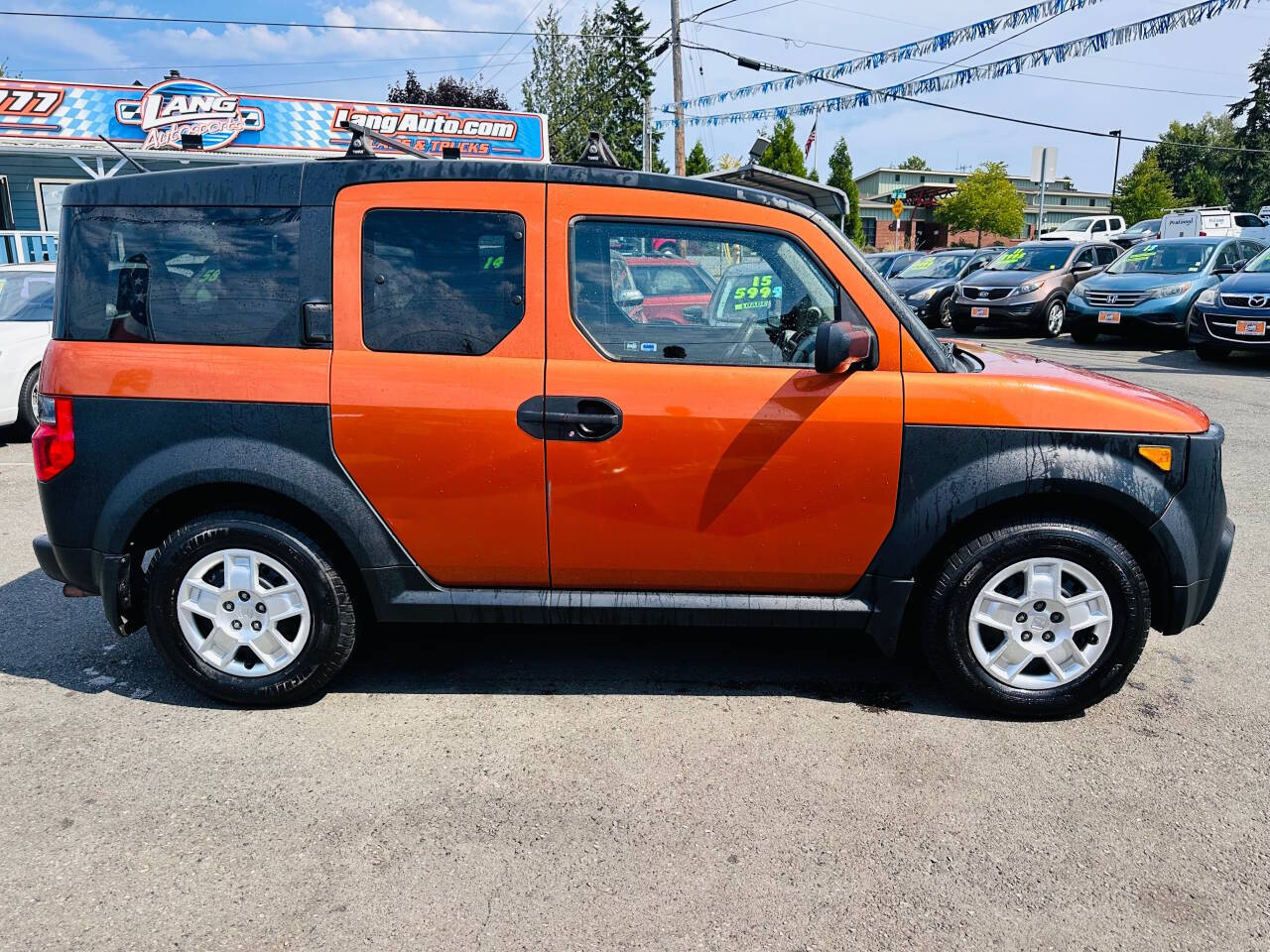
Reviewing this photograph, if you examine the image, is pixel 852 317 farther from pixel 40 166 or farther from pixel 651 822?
pixel 40 166

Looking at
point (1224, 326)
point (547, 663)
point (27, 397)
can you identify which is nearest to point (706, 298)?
point (547, 663)

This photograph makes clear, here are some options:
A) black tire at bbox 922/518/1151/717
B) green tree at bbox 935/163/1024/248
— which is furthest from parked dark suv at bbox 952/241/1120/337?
green tree at bbox 935/163/1024/248

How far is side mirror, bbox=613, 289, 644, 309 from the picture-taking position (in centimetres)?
337

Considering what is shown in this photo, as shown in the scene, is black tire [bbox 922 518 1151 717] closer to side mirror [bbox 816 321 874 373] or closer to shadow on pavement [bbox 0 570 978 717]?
shadow on pavement [bbox 0 570 978 717]

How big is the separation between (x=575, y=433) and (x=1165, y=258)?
609 inches

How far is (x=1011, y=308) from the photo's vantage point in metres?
16.8

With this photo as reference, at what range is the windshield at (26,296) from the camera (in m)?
8.61

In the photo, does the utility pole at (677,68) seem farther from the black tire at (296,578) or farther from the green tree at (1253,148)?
the green tree at (1253,148)

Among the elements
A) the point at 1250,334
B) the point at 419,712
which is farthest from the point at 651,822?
the point at 1250,334

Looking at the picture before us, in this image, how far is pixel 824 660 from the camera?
13.2ft

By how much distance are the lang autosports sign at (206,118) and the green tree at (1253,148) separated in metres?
72.4

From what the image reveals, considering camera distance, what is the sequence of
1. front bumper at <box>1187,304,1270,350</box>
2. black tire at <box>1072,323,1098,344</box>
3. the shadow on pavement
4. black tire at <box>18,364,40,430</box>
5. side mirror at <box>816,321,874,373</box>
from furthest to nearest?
black tire at <box>1072,323,1098,344</box>
front bumper at <box>1187,304,1270,350</box>
black tire at <box>18,364,40,430</box>
the shadow on pavement
side mirror at <box>816,321,874,373</box>

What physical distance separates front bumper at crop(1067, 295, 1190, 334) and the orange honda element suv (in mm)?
12511

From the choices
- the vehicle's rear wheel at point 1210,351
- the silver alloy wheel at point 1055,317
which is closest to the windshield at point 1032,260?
the silver alloy wheel at point 1055,317
